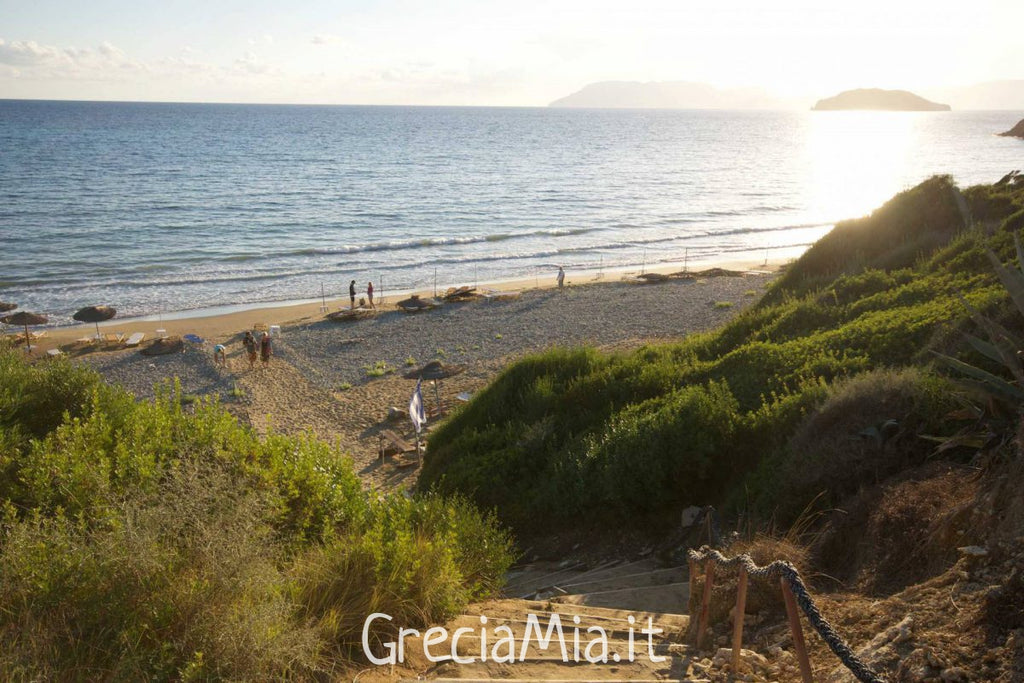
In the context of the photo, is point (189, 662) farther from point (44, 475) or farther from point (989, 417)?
point (989, 417)

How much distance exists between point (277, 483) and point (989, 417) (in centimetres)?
681

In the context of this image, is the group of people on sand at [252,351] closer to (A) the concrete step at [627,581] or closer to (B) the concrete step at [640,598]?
(A) the concrete step at [627,581]

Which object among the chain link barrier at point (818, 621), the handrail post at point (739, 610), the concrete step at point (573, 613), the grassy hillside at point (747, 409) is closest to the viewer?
the chain link barrier at point (818, 621)

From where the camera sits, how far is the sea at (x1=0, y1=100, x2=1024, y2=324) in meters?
39.8

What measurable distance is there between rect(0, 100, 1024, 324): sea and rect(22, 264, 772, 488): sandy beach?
19.3 ft

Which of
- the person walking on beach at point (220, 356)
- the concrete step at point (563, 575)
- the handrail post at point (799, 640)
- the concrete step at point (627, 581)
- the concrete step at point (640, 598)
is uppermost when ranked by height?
the handrail post at point (799, 640)

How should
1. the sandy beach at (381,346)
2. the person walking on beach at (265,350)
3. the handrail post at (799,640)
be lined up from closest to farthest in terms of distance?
the handrail post at (799,640) → the sandy beach at (381,346) → the person walking on beach at (265,350)

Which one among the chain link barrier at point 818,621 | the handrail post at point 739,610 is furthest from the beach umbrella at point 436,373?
the chain link barrier at point 818,621

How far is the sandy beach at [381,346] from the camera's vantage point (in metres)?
20.7

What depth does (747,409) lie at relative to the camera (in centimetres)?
1034

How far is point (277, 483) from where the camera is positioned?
7.67 metres

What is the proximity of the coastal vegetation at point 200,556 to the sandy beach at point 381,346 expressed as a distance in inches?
310

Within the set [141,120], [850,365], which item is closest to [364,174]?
[850,365]

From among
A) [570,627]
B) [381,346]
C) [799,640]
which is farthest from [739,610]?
[381,346]
